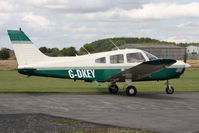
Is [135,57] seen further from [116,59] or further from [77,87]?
[77,87]

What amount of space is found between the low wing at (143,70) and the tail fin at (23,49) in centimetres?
408

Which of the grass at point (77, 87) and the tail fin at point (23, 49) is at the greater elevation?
the tail fin at point (23, 49)

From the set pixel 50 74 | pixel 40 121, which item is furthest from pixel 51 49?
pixel 40 121

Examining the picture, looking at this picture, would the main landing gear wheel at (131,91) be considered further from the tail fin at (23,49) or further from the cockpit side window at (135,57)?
the tail fin at (23,49)

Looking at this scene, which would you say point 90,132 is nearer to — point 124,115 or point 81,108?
point 124,115

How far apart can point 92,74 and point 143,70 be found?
2.73m

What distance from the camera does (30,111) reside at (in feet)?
36.1

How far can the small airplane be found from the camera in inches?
628

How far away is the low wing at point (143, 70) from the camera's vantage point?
14693 mm

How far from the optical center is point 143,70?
1561 centimetres

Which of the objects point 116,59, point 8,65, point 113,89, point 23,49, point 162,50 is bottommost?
point 8,65

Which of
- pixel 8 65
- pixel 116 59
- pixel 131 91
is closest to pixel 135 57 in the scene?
pixel 116 59

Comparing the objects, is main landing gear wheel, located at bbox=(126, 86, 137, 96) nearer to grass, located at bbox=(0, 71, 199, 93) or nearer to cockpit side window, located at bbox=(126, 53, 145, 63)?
cockpit side window, located at bbox=(126, 53, 145, 63)

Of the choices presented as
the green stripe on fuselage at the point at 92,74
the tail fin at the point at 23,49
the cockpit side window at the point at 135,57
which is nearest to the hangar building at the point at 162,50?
the green stripe on fuselage at the point at 92,74
